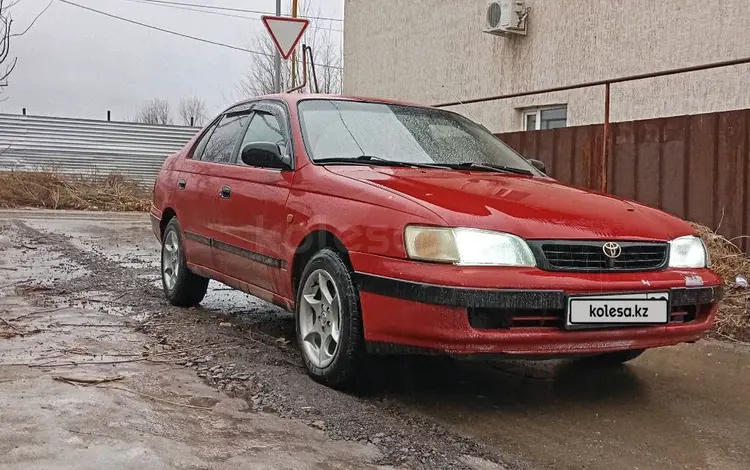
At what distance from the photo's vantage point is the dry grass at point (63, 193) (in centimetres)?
1584

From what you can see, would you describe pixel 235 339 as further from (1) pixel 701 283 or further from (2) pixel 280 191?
(1) pixel 701 283

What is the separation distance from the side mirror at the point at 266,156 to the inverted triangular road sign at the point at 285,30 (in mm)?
5715

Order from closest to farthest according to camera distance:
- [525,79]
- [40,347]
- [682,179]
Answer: [40,347]
[682,179]
[525,79]

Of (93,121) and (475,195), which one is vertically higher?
(93,121)

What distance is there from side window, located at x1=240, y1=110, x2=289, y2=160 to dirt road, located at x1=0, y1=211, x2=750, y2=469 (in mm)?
1267

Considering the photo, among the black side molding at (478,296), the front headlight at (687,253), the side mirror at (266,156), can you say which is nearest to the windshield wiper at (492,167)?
the side mirror at (266,156)

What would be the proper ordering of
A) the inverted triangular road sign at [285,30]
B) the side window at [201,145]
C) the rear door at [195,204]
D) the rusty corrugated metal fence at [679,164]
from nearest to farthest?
the rear door at [195,204] < the side window at [201,145] < the rusty corrugated metal fence at [679,164] < the inverted triangular road sign at [285,30]

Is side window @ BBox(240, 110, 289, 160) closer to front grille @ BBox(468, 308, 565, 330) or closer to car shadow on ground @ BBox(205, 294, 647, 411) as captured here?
car shadow on ground @ BBox(205, 294, 647, 411)

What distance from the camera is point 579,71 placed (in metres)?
10.2

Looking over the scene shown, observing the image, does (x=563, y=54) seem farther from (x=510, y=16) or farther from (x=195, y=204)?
(x=195, y=204)

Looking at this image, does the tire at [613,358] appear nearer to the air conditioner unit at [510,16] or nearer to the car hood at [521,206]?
the car hood at [521,206]

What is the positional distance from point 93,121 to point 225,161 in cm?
1540

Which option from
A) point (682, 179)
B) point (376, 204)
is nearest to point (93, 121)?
point (682, 179)

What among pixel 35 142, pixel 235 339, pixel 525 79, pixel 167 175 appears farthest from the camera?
pixel 35 142
